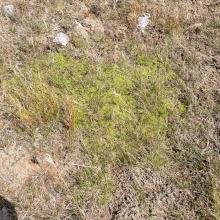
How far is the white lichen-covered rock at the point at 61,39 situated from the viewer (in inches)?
183

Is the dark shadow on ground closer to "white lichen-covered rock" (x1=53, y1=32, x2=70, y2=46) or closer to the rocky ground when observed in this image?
the rocky ground

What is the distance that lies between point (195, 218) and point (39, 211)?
126 cm

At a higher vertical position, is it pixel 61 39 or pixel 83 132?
pixel 61 39

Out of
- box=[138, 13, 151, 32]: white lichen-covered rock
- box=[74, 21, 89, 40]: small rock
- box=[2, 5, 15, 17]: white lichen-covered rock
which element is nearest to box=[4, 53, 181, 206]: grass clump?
box=[74, 21, 89, 40]: small rock

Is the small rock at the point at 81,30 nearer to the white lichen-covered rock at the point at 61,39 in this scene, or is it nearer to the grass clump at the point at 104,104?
the white lichen-covered rock at the point at 61,39

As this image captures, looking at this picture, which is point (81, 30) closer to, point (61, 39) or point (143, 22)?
point (61, 39)

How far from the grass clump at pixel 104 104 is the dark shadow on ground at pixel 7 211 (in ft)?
1.77

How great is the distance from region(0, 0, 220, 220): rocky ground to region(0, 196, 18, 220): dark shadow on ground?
0.04 feet

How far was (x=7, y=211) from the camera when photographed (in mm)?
3482

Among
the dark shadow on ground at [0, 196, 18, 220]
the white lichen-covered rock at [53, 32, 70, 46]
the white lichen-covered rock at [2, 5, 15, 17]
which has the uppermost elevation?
the white lichen-covered rock at [2, 5, 15, 17]

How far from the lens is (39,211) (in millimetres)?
3494

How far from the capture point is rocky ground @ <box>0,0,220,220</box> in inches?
138

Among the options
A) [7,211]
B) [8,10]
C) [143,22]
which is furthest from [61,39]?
[7,211]

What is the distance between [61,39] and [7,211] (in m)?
2.01
